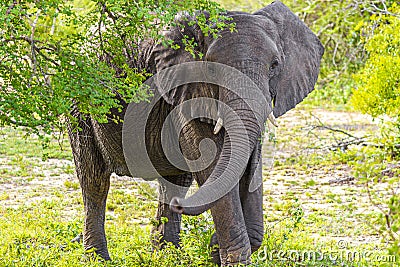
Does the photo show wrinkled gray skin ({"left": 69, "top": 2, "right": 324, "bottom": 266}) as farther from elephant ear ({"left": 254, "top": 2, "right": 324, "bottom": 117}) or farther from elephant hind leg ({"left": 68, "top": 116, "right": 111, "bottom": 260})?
elephant hind leg ({"left": 68, "top": 116, "right": 111, "bottom": 260})

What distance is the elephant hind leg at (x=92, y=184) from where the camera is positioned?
6.14m

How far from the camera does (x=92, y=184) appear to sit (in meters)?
6.25

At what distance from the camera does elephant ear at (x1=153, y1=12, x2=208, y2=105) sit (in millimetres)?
4785

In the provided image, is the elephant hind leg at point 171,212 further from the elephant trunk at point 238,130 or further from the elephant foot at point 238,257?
the elephant trunk at point 238,130

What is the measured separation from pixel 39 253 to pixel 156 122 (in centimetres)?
136

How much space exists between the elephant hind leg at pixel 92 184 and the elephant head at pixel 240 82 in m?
1.41

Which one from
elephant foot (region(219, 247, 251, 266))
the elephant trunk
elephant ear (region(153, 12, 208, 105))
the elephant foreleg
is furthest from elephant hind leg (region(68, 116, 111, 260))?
the elephant trunk

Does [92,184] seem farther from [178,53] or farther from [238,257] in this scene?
[238,257]

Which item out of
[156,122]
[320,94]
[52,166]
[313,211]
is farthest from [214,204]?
[320,94]

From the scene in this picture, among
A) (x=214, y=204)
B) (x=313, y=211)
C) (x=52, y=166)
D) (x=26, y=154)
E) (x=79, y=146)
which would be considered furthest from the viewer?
(x=26, y=154)

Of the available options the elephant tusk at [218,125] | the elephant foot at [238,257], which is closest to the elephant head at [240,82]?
the elephant tusk at [218,125]

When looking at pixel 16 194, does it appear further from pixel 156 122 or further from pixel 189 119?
pixel 189 119

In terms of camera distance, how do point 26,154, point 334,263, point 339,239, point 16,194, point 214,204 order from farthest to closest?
point 26,154
point 16,194
point 339,239
point 334,263
point 214,204

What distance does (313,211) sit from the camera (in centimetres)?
794
